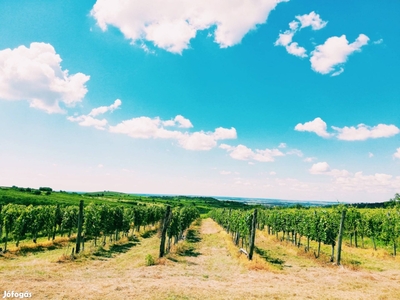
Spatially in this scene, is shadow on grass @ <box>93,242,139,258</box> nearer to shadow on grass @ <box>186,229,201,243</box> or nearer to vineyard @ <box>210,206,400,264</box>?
shadow on grass @ <box>186,229,201,243</box>

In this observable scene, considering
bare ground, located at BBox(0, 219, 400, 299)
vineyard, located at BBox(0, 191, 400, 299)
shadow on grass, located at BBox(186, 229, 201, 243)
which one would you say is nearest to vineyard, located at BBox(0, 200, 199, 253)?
vineyard, located at BBox(0, 191, 400, 299)

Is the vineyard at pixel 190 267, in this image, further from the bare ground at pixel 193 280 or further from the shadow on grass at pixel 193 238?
the shadow on grass at pixel 193 238

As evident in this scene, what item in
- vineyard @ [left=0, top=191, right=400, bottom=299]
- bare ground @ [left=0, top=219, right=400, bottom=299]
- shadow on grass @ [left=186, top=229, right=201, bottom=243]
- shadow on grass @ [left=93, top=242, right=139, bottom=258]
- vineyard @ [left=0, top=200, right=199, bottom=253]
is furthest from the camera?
shadow on grass @ [left=186, top=229, right=201, bottom=243]

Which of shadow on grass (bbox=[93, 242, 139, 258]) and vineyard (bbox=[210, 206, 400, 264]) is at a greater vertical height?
vineyard (bbox=[210, 206, 400, 264])

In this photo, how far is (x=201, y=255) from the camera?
93.2 ft

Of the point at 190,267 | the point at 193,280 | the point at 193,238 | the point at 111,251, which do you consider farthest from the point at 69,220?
the point at 193,280

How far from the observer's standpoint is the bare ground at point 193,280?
1301 centimetres

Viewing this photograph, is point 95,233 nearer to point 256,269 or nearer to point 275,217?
point 256,269

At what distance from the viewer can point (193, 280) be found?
16406mm

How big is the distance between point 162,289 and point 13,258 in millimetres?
19621

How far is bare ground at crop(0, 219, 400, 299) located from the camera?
1301 centimetres

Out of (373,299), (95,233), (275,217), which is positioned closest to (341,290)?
(373,299)

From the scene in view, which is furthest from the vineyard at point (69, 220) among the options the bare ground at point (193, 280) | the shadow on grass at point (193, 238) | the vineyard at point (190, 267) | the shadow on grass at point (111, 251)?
the bare ground at point (193, 280)

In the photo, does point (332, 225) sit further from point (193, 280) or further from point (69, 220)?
point (69, 220)
